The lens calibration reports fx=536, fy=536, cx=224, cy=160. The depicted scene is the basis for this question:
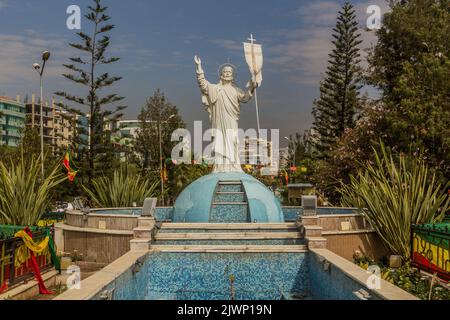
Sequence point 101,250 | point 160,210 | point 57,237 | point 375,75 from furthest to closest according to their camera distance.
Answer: point 375,75, point 160,210, point 57,237, point 101,250

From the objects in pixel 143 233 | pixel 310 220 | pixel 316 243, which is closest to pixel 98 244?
pixel 143 233

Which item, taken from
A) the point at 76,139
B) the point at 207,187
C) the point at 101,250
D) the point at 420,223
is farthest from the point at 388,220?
the point at 76,139

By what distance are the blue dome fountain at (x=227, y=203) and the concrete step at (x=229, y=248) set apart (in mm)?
2974

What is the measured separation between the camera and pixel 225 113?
16172 mm

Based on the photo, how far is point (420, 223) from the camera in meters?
12.1

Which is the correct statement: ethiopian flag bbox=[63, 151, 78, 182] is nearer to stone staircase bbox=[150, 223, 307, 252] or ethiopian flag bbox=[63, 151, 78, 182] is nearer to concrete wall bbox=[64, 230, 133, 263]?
concrete wall bbox=[64, 230, 133, 263]

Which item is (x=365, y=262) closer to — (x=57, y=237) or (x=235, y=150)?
(x=235, y=150)

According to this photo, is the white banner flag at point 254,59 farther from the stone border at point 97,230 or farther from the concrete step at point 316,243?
the concrete step at point 316,243

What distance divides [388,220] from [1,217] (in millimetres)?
8924

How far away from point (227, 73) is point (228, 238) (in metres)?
6.29

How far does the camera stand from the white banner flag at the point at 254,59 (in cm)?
1569

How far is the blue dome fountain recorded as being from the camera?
14375 mm

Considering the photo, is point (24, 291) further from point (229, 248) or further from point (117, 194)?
point (117, 194)

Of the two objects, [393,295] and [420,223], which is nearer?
[393,295]
